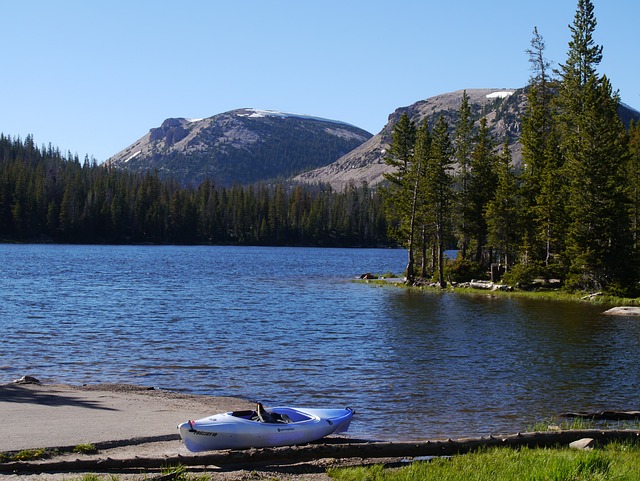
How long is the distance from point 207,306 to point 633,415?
3423cm

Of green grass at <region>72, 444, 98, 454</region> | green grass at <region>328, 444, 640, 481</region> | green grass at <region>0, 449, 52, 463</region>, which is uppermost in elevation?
green grass at <region>328, 444, 640, 481</region>

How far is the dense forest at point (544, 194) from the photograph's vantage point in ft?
174

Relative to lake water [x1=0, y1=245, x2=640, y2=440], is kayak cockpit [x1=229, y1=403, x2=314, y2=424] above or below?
above

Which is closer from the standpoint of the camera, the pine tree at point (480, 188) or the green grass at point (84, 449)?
the green grass at point (84, 449)

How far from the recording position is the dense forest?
5300 cm

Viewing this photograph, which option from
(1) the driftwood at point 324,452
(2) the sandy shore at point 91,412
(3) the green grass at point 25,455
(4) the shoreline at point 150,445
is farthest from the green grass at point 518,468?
(2) the sandy shore at point 91,412

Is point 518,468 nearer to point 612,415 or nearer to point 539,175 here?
point 612,415

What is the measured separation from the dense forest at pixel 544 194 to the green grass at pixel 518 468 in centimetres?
4277

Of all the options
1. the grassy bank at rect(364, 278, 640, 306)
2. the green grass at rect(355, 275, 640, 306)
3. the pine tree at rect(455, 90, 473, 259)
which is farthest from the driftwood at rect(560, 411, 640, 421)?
the pine tree at rect(455, 90, 473, 259)

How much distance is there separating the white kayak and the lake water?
2.13 m

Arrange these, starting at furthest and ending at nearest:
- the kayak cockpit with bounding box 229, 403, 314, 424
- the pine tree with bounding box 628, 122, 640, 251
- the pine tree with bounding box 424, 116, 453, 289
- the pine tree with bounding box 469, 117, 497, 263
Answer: the pine tree with bounding box 469, 117, 497, 263 < the pine tree with bounding box 424, 116, 453, 289 < the pine tree with bounding box 628, 122, 640, 251 < the kayak cockpit with bounding box 229, 403, 314, 424

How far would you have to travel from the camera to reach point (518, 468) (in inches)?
452

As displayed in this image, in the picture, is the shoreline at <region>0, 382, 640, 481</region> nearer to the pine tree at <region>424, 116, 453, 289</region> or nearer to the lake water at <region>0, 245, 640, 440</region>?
the lake water at <region>0, 245, 640, 440</region>

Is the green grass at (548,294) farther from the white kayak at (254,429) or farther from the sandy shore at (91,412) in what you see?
the white kayak at (254,429)
